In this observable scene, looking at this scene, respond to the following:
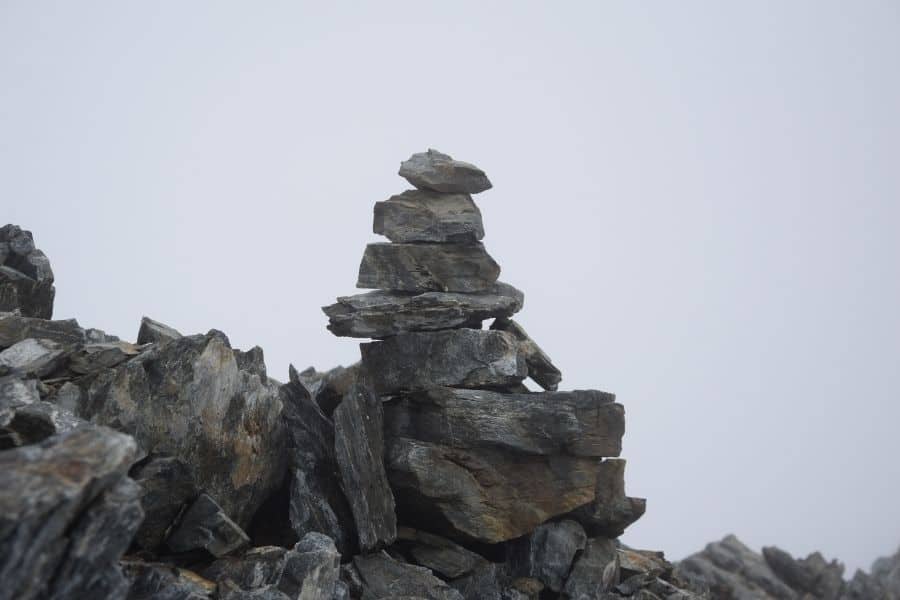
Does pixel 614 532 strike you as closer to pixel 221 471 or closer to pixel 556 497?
pixel 556 497

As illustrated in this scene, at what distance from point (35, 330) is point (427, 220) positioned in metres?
16.2

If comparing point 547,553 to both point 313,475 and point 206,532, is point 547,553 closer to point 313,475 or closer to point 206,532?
point 313,475

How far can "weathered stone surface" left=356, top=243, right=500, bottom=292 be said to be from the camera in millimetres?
31906

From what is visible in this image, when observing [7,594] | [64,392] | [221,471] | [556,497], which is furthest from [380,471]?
[7,594]

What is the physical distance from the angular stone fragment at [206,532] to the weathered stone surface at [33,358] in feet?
21.7

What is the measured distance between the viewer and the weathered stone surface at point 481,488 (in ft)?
93.5

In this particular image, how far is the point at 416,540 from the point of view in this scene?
2881 centimetres

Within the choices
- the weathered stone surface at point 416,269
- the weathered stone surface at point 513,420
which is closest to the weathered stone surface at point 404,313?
the weathered stone surface at point 416,269

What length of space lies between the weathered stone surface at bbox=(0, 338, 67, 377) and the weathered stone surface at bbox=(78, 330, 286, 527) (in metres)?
1.45

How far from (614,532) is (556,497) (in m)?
4.46

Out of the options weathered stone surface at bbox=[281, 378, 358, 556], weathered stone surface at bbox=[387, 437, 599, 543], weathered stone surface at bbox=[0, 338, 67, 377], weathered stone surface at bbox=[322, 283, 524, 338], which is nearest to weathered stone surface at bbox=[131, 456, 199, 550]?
weathered stone surface at bbox=[0, 338, 67, 377]

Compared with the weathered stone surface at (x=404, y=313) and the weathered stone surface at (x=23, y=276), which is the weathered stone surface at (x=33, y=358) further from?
the weathered stone surface at (x=404, y=313)

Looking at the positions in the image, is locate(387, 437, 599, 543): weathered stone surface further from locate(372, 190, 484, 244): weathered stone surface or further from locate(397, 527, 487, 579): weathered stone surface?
locate(372, 190, 484, 244): weathered stone surface

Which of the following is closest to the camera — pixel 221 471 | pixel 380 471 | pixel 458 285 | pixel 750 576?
pixel 221 471
